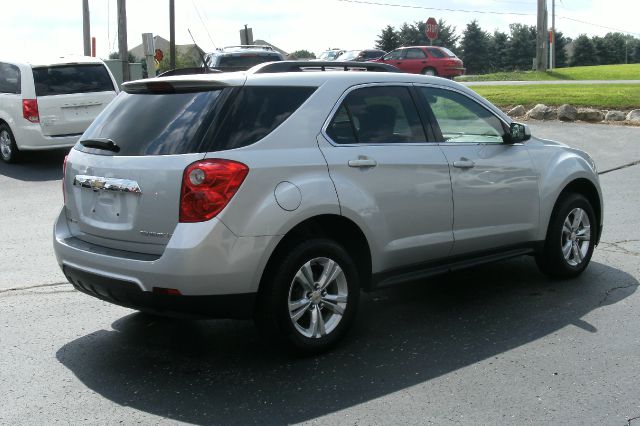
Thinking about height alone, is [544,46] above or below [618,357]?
above

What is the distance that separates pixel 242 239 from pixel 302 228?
1.71 ft

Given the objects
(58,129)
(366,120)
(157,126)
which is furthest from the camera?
(58,129)

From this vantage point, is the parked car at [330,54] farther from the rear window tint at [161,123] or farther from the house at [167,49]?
the rear window tint at [161,123]

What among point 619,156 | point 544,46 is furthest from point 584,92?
point 544,46

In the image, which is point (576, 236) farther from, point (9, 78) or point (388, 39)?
point (388, 39)

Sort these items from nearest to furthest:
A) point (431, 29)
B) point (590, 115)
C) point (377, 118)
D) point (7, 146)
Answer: point (377, 118)
point (7, 146)
point (590, 115)
point (431, 29)

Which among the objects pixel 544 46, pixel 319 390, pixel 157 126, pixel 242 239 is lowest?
pixel 319 390

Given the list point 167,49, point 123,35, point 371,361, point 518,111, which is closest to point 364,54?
point 123,35

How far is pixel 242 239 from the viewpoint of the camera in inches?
189

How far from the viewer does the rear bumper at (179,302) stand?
479 cm

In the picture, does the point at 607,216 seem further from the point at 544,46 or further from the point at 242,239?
the point at 544,46

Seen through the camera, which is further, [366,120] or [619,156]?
[619,156]

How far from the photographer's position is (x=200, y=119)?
500cm

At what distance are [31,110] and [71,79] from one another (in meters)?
0.84
